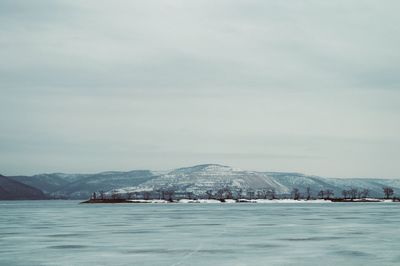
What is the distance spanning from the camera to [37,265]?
40.0 meters

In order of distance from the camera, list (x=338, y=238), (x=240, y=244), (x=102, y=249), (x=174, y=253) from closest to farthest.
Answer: (x=174, y=253) < (x=102, y=249) < (x=240, y=244) < (x=338, y=238)

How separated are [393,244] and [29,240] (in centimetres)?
3468

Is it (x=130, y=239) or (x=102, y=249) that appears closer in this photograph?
(x=102, y=249)

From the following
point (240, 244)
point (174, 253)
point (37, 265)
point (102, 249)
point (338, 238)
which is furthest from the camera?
point (338, 238)

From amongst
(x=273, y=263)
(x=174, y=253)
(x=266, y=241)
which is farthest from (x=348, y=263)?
(x=266, y=241)

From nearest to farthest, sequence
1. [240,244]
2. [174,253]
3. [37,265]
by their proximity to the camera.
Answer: [37,265], [174,253], [240,244]

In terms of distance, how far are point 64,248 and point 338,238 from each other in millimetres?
26608

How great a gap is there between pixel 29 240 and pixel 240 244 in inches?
851

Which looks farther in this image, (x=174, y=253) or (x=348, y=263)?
(x=174, y=253)

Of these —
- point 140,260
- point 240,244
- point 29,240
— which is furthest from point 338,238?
point 29,240

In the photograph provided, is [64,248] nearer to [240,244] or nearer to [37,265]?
[37,265]

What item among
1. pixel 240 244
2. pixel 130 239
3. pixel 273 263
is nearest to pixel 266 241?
pixel 240 244

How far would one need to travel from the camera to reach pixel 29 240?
61.2 m

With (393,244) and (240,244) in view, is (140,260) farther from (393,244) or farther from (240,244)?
(393,244)
